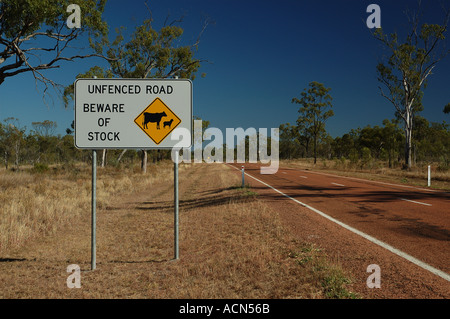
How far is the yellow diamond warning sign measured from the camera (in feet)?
15.9

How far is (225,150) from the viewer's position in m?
112

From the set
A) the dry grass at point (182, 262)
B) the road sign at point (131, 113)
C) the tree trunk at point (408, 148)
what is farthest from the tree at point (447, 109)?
the road sign at point (131, 113)

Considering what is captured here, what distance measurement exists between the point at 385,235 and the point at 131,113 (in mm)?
5463

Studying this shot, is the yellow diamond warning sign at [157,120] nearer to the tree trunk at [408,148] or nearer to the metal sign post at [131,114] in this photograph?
Answer: the metal sign post at [131,114]

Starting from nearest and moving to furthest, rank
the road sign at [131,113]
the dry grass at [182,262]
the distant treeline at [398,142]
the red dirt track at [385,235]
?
1. the red dirt track at [385,235]
2. the dry grass at [182,262]
3. the road sign at [131,113]
4. the distant treeline at [398,142]

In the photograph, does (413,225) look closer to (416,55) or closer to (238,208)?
(238,208)

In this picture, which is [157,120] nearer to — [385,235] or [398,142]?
[385,235]

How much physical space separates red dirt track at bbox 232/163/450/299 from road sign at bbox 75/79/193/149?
3.26 meters

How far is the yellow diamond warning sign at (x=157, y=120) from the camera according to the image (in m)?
4.84

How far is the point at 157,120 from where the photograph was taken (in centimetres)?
484

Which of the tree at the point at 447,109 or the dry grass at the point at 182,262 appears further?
the tree at the point at 447,109

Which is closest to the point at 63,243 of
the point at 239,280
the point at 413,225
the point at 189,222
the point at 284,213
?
the point at 189,222

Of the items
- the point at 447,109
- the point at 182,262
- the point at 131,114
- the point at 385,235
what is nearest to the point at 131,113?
the point at 131,114

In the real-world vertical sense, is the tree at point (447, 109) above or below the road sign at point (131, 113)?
above
